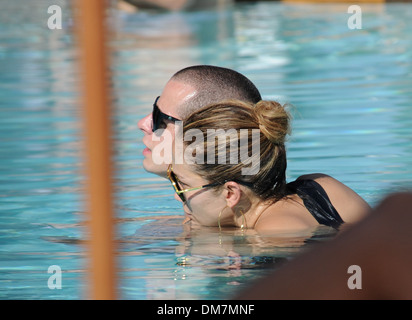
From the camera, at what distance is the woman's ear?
3.23 meters

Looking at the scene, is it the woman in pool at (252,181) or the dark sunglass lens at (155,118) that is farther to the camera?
the dark sunglass lens at (155,118)

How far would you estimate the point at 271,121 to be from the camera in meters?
3.11

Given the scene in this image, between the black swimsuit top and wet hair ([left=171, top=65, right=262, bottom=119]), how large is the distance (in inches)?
16.4

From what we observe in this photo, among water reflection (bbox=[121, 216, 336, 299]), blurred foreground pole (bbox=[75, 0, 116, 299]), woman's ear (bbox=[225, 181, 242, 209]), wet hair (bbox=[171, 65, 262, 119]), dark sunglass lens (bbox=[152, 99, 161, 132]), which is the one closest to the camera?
blurred foreground pole (bbox=[75, 0, 116, 299])

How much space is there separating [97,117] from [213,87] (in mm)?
2240

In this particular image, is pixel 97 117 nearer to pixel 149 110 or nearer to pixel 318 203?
pixel 318 203

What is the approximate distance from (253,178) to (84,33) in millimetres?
2156

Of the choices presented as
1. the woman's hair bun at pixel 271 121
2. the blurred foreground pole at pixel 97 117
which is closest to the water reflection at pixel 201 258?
the woman's hair bun at pixel 271 121

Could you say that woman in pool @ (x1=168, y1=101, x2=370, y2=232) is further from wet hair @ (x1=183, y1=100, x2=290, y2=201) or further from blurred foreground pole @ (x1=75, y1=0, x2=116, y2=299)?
blurred foreground pole @ (x1=75, y1=0, x2=116, y2=299)

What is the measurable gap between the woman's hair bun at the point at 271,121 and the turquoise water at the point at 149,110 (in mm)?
211

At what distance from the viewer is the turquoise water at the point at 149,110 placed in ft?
10.3

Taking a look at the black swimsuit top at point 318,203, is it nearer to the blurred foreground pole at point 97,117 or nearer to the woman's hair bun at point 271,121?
the woman's hair bun at point 271,121

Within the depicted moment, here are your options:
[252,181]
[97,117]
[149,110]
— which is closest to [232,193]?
[252,181]

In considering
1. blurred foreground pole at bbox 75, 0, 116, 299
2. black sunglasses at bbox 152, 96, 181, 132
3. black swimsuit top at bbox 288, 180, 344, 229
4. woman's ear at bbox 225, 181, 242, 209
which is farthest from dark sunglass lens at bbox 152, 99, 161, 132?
blurred foreground pole at bbox 75, 0, 116, 299
